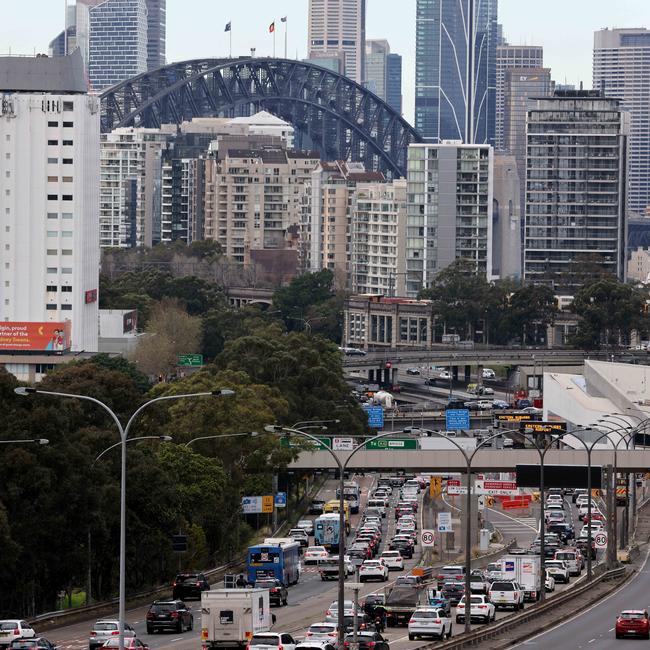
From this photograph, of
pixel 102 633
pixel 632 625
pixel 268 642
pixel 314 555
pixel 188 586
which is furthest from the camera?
pixel 314 555

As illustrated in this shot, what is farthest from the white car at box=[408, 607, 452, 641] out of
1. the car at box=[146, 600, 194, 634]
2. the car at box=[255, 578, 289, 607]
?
the car at box=[255, 578, 289, 607]

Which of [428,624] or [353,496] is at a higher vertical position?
[428,624]

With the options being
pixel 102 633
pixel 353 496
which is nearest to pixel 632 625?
pixel 102 633

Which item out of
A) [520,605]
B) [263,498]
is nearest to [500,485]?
A: [263,498]

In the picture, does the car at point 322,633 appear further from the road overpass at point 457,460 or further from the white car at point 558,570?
the road overpass at point 457,460

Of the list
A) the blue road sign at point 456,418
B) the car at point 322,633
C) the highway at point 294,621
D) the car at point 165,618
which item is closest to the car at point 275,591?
the highway at point 294,621

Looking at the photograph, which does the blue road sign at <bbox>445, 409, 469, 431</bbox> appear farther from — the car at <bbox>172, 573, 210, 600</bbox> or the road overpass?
the car at <bbox>172, 573, 210, 600</bbox>

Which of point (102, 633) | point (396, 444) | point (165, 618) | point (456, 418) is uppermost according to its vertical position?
point (396, 444)

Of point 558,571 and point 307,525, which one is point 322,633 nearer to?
point 558,571
